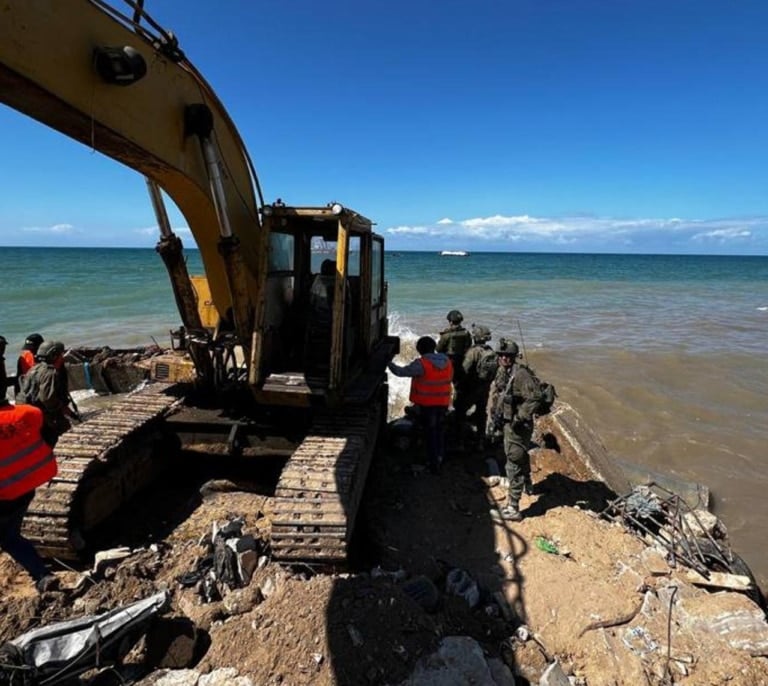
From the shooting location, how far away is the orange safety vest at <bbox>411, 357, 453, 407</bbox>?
6613 mm

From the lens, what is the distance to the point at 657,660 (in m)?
3.80

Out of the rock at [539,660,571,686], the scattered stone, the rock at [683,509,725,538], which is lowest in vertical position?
the rock at [683,509,725,538]

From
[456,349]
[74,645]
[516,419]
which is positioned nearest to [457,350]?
[456,349]

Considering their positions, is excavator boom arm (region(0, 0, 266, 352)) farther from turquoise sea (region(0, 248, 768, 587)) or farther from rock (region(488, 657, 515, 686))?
turquoise sea (region(0, 248, 768, 587))

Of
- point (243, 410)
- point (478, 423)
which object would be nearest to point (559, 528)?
point (478, 423)

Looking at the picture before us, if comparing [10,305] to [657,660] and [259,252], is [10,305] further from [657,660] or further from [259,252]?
[657,660]

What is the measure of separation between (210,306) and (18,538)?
3451mm

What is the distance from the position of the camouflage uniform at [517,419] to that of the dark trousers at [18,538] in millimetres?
4414

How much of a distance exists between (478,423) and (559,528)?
2.86m

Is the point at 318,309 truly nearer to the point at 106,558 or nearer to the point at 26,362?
the point at 106,558

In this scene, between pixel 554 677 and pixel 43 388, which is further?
pixel 43 388

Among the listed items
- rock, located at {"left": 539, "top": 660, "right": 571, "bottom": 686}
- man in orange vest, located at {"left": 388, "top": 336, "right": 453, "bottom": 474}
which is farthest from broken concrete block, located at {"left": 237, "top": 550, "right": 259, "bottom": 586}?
man in orange vest, located at {"left": 388, "top": 336, "right": 453, "bottom": 474}

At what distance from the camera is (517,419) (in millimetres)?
5809

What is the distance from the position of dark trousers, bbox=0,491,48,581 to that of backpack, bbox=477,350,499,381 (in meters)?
5.39
